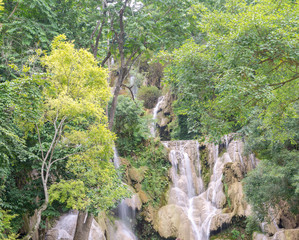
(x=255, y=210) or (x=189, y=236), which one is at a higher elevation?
(x=255, y=210)

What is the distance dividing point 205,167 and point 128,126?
20.4ft

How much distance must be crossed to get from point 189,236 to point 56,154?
31.2 feet

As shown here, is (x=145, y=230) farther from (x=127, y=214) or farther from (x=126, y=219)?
(x=127, y=214)

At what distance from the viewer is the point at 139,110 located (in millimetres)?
17562

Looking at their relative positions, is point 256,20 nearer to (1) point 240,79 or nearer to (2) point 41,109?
(1) point 240,79

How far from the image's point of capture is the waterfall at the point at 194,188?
47.3ft

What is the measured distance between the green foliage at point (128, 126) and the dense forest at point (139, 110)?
0.11m

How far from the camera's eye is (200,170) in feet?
59.7

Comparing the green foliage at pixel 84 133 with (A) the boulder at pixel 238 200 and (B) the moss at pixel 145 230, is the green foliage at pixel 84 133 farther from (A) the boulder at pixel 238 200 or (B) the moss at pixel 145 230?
(A) the boulder at pixel 238 200

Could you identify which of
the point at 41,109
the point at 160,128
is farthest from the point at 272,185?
the point at 160,128

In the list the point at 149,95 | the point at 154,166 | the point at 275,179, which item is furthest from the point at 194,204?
the point at 149,95

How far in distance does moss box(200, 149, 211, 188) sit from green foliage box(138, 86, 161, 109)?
12.5m

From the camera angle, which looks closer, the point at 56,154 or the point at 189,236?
the point at 56,154

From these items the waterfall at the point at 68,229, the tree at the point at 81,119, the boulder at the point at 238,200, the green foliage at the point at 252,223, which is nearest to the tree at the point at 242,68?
the tree at the point at 81,119
